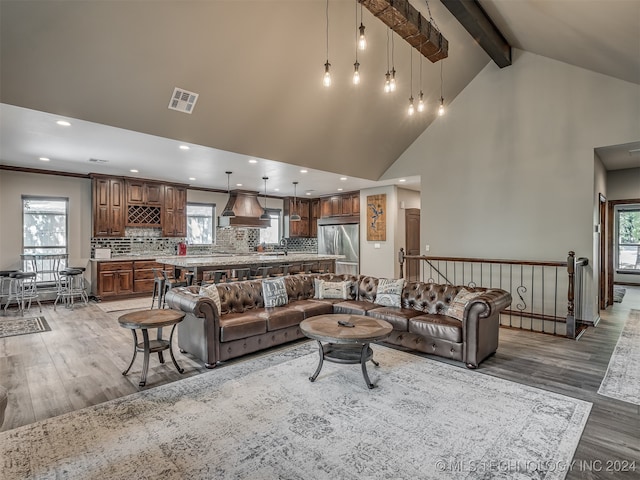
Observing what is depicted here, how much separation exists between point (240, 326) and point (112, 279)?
5108mm

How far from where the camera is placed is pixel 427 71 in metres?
5.60

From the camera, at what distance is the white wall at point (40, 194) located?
672cm

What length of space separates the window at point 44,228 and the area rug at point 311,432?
5948 millimetres

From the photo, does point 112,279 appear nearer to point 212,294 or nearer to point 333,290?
point 212,294

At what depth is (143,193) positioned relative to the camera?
8.08 metres

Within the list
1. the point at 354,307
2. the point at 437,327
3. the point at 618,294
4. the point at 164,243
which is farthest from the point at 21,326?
the point at 618,294

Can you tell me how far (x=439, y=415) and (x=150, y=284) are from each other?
7.22 meters

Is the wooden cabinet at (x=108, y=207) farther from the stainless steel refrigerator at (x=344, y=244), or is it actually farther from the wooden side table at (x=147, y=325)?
the stainless steel refrigerator at (x=344, y=244)

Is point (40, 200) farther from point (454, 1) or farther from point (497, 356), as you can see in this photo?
point (497, 356)

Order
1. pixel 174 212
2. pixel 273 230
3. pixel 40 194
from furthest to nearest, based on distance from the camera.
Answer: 1. pixel 273 230
2. pixel 174 212
3. pixel 40 194

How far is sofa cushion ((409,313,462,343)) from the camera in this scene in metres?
3.69

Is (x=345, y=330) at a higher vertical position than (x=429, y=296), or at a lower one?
lower

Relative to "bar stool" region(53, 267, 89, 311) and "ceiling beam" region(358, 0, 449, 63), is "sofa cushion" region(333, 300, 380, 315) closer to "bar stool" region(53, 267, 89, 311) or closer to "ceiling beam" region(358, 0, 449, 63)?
"ceiling beam" region(358, 0, 449, 63)

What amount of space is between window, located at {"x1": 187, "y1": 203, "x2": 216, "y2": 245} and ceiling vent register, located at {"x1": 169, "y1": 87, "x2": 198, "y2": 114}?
→ 5203 millimetres
